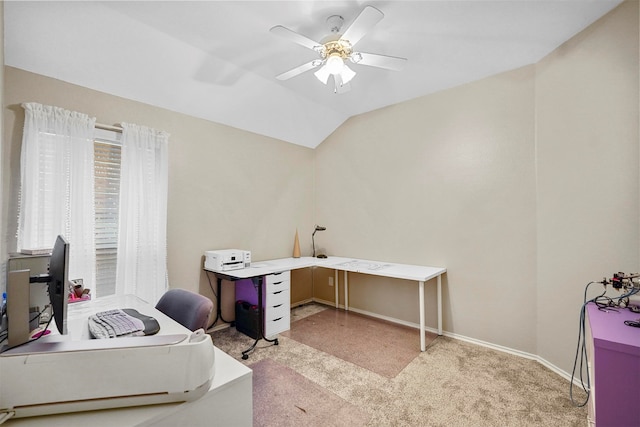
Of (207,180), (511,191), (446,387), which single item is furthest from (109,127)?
(511,191)

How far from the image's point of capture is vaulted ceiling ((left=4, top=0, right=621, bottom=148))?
6.33 ft

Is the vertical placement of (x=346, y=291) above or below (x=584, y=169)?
below

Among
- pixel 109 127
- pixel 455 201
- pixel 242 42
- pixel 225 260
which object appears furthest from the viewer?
pixel 455 201

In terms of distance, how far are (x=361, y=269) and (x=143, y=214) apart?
2231 millimetres

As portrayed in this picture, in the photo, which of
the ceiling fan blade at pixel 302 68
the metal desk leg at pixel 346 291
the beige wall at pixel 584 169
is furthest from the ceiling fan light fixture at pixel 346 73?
the metal desk leg at pixel 346 291

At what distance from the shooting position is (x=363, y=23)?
5.72 ft

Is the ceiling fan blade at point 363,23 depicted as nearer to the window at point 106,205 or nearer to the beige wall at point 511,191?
the beige wall at point 511,191

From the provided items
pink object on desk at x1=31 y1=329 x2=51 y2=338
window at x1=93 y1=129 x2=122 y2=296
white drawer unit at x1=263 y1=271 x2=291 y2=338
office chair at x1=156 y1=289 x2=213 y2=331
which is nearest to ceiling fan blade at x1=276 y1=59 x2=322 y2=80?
window at x1=93 y1=129 x2=122 y2=296

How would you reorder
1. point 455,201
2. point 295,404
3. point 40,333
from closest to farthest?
point 40,333 < point 295,404 < point 455,201

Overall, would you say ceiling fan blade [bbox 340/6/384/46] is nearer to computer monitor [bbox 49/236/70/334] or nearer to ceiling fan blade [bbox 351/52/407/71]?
ceiling fan blade [bbox 351/52/407/71]

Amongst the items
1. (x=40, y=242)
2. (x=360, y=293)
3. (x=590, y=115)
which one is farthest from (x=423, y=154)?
(x=40, y=242)

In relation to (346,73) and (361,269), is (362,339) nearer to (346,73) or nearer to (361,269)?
(361,269)

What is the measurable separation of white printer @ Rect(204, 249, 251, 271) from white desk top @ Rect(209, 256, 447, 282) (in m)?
0.06

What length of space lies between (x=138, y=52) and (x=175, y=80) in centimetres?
38
